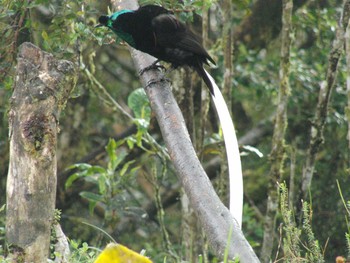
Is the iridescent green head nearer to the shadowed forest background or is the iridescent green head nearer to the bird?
the bird

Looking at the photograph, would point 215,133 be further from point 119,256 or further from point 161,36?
point 119,256

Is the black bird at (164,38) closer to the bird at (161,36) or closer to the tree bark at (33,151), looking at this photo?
the bird at (161,36)

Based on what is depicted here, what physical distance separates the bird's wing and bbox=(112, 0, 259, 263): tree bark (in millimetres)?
622

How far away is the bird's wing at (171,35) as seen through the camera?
12.9ft

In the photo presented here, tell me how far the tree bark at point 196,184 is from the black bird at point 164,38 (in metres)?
0.53

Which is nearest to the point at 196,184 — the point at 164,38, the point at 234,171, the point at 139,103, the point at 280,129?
the point at 234,171

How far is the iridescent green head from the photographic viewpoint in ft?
12.0

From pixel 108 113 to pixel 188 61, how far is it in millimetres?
3292

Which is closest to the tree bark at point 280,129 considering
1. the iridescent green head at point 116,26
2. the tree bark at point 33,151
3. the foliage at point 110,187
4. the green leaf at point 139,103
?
the green leaf at point 139,103

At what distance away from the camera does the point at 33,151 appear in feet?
9.38

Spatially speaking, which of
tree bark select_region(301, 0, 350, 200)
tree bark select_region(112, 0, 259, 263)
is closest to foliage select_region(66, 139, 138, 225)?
tree bark select_region(301, 0, 350, 200)

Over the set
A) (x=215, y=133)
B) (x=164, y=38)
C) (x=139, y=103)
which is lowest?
(x=215, y=133)

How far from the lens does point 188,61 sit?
3990 mm

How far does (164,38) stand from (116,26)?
0.32 m
